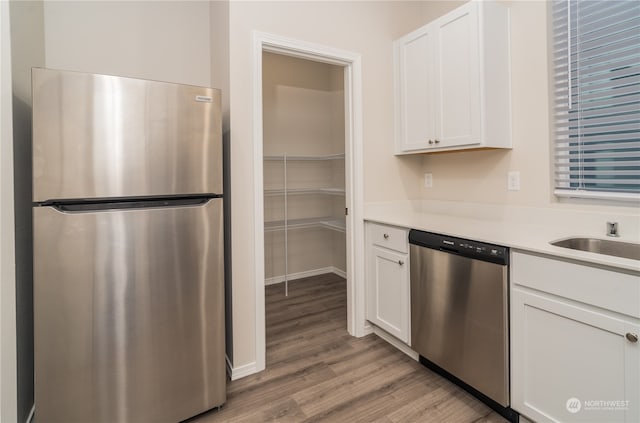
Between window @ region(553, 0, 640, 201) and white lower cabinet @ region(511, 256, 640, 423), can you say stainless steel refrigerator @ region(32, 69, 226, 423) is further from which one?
window @ region(553, 0, 640, 201)

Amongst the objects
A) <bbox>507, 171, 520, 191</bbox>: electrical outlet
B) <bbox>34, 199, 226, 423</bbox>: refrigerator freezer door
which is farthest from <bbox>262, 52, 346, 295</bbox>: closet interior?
<bbox>34, 199, 226, 423</bbox>: refrigerator freezer door

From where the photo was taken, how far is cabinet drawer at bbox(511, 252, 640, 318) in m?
1.17

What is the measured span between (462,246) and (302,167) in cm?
255

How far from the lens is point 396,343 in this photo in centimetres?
235

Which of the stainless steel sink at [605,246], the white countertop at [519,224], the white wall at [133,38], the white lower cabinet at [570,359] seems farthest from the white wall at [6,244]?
the stainless steel sink at [605,246]

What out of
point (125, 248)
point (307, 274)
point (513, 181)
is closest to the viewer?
point (125, 248)

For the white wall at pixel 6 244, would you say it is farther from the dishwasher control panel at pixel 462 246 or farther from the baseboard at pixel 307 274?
the baseboard at pixel 307 274

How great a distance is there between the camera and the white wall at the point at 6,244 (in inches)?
50.5

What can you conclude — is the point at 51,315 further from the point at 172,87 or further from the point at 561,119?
the point at 561,119

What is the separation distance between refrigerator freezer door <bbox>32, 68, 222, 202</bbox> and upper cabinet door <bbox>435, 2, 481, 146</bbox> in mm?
1530

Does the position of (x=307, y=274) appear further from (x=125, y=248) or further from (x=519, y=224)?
(x=125, y=248)

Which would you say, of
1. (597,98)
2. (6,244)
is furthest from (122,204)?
(597,98)

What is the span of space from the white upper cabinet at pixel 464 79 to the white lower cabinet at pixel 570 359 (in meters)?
0.96

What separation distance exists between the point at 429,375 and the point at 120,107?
7.43 ft
